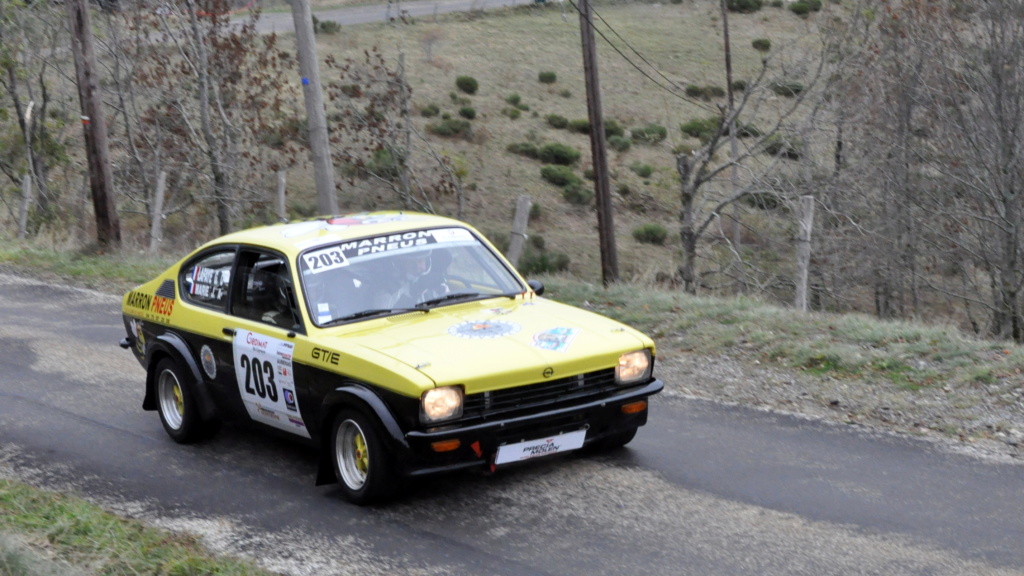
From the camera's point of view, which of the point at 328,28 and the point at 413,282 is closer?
the point at 413,282

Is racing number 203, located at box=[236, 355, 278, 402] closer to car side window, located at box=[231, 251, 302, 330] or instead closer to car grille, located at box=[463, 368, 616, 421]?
car side window, located at box=[231, 251, 302, 330]

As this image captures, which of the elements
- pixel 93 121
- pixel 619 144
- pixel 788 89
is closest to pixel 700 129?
pixel 619 144

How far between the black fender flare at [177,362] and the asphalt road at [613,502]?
0.24 meters

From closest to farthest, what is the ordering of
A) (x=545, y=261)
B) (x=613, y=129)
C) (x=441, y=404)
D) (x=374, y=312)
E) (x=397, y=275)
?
(x=441, y=404) < (x=374, y=312) < (x=397, y=275) < (x=545, y=261) < (x=613, y=129)

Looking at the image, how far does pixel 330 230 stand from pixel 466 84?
45.3m

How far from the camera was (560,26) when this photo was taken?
201 ft

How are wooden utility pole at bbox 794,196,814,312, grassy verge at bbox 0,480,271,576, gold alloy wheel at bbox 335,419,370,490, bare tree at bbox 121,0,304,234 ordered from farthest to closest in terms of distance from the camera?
bare tree at bbox 121,0,304,234, wooden utility pole at bbox 794,196,814,312, gold alloy wheel at bbox 335,419,370,490, grassy verge at bbox 0,480,271,576

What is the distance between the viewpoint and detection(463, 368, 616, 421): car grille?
5605 millimetres

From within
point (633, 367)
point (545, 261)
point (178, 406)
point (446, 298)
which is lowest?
point (545, 261)

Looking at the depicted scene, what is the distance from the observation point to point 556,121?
160ft

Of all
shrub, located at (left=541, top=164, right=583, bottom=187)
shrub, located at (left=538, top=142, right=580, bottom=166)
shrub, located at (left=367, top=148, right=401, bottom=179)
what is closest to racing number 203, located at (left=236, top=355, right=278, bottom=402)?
shrub, located at (left=367, top=148, right=401, bottom=179)

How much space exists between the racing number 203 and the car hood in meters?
0.63

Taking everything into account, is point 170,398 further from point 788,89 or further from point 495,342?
point 788,89

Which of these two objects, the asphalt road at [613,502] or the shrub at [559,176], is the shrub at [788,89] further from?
the shrub at [559,176]
